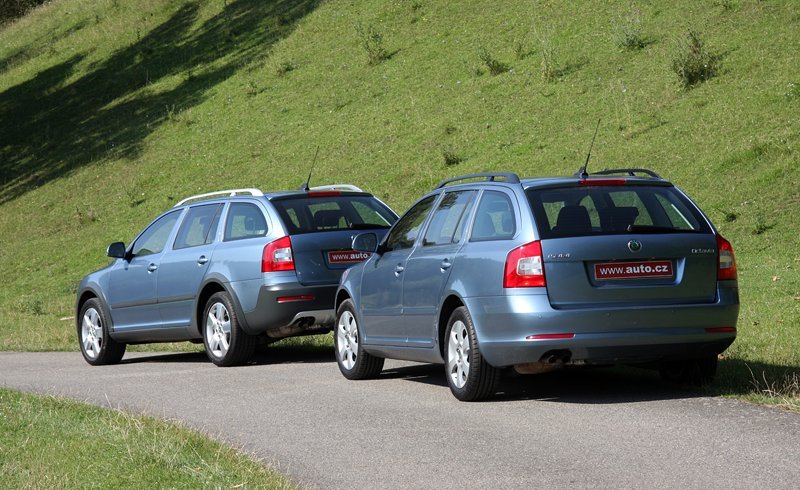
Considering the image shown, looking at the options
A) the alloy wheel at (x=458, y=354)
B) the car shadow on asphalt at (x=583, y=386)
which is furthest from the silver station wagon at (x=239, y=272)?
the alloy wheel at (x=458, y=354)

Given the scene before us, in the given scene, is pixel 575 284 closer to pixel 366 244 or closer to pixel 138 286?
pixel 366 244

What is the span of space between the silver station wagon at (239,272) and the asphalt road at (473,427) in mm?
673

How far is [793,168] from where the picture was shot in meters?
20.0

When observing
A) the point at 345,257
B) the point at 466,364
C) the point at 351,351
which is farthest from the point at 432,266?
the point at 345,257

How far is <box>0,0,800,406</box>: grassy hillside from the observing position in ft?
67.7

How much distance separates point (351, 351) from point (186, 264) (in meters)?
2.91

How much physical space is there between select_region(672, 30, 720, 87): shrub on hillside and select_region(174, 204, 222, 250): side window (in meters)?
13.2

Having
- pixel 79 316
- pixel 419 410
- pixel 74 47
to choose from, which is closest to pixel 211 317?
pixel 79 316

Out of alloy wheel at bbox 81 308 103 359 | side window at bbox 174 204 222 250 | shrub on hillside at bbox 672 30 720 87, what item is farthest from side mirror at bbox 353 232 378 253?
shrub on hillside at bbox 672 30 720 87

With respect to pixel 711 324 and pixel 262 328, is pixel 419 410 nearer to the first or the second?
pixel 711 324

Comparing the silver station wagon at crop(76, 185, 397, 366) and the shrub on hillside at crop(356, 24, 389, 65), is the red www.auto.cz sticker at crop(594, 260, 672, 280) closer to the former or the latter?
the silver station wagon at crop(76, 185, 397, 366)

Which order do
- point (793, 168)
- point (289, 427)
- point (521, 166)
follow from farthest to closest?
point (521, 166) < point (793, 168) < point (289, 427)

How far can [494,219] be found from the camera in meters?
9.72

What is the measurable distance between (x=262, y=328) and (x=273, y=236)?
901mm
